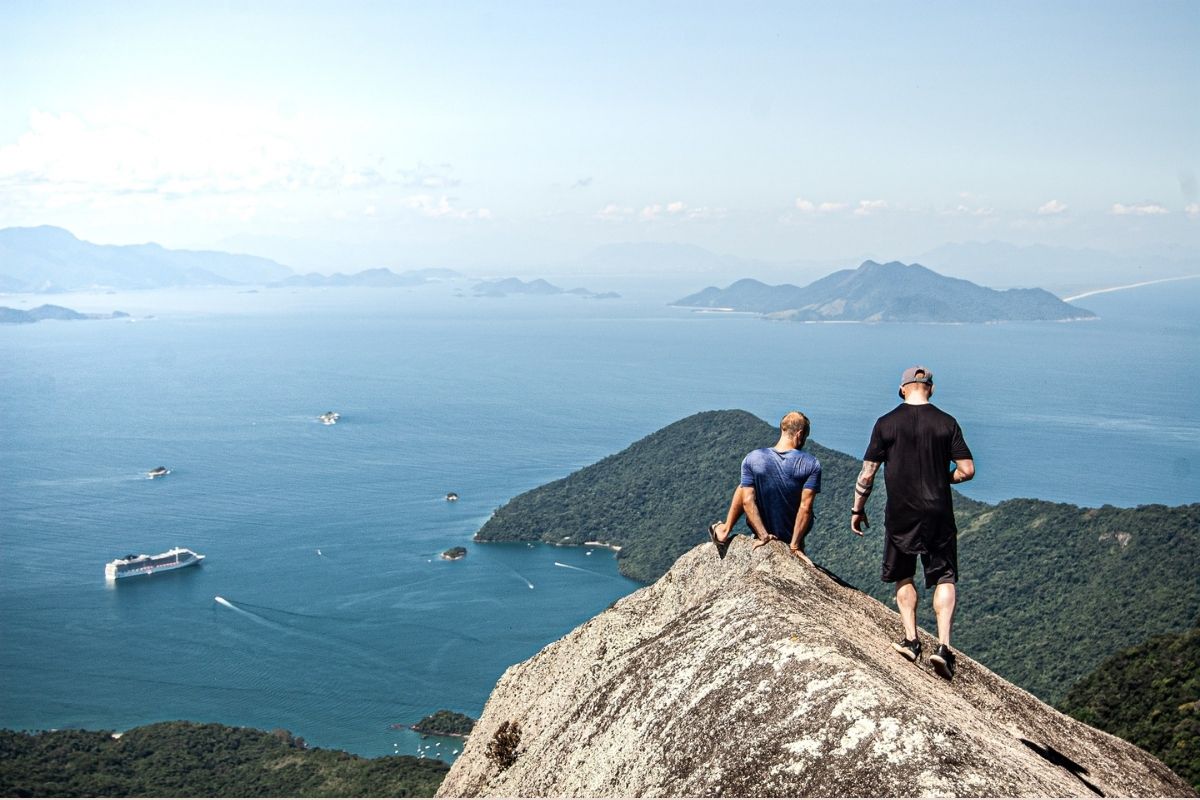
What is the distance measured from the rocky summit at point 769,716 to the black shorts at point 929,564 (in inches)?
14.6

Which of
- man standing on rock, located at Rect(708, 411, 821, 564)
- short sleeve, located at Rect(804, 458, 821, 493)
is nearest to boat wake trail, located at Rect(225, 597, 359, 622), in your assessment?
man standing on rock, located at Rect(708, 411, 821, 564)

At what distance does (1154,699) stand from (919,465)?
23774 millimetres

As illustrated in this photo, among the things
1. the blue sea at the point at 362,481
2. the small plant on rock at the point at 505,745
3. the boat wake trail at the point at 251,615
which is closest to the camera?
the small plant on rock at the point at 505,745

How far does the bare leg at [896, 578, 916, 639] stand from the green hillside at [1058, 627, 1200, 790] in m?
17.0

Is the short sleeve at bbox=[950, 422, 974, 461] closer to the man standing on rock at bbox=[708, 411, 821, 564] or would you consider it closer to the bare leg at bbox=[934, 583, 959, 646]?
the bare leg at bbox=[934, 583, 959, 646]

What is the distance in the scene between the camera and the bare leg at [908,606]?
5.88 metres

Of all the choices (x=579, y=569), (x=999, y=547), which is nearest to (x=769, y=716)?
(x=999, y=547)

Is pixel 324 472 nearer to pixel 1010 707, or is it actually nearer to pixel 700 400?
pixel 700 400

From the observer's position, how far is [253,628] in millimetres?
54031

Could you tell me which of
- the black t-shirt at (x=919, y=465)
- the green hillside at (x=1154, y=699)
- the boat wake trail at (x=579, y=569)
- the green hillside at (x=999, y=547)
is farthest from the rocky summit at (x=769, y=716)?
the boat wake trail at (x=579, y=569)

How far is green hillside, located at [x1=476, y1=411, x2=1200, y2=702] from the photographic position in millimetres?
41125

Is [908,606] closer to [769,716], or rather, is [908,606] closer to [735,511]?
[735,511]

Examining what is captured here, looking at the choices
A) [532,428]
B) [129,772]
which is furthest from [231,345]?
[129,772]

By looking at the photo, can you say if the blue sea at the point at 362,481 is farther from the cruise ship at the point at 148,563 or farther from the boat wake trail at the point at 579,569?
the cruise ship at the point at 148,563
